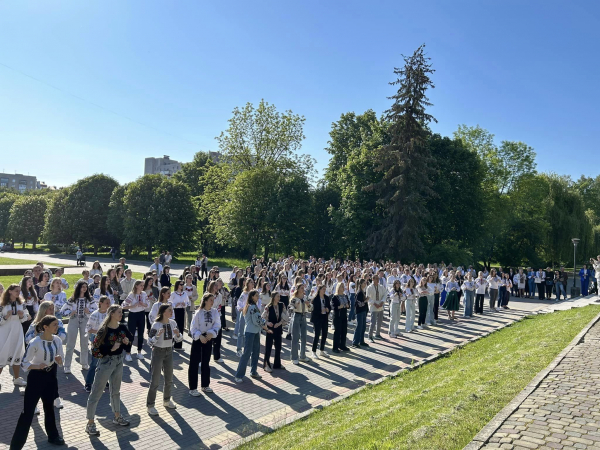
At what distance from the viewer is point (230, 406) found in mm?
8195

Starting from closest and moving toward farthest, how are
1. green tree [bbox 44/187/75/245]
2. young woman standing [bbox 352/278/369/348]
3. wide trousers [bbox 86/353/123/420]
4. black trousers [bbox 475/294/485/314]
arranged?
wide trousers [bbox 86/353/123/420] → young woman standing [bbox 352/278/369/348] → black trousers [bbox 475/294/485/314] → green tree [bbox 44/187/75/245]

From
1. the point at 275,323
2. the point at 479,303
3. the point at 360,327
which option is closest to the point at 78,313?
the point at 275,323

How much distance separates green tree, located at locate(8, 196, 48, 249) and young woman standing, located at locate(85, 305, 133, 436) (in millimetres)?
71374

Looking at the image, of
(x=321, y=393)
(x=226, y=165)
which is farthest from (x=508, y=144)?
(x=321, y=393)

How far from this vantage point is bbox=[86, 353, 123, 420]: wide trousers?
6879 mm

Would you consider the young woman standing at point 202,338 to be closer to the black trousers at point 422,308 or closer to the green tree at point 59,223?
the black trousers at point 422,308

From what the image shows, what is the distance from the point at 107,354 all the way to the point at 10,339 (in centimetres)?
276

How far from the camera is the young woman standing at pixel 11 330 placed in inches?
325

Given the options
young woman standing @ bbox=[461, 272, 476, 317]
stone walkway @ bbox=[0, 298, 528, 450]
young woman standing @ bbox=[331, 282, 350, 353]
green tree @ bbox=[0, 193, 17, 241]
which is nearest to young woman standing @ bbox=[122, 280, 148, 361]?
stone walkway @ bbox=[0, 298, 528, 450]

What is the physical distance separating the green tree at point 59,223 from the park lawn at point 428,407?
55.5 m

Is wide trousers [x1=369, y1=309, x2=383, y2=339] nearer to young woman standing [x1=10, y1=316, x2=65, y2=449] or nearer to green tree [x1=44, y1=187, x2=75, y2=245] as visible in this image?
young woman standing [x1=10, y1=316, x2=65, y2=449]

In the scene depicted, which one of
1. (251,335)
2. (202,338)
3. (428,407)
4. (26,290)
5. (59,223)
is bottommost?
(428,407)

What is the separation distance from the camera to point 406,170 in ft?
110

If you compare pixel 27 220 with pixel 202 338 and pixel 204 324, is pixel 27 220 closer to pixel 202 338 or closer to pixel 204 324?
pixel 204 324
